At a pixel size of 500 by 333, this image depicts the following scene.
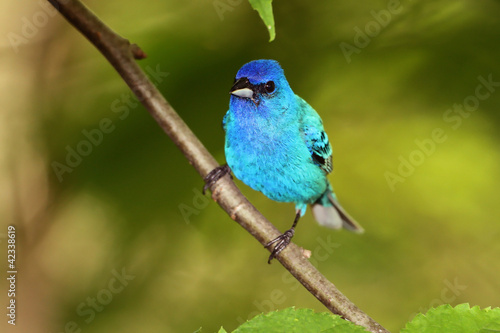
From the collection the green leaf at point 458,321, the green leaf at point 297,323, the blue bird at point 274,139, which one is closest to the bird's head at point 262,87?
the blue bird at point 274,139

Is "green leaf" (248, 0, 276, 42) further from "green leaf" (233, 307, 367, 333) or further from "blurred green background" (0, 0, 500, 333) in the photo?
"blurred green background" (0, 0, 500, 333)

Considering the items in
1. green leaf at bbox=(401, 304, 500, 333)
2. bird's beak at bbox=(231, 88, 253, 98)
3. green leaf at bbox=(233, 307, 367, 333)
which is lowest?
green leaf at bbox=(401, 304, 500, 333)

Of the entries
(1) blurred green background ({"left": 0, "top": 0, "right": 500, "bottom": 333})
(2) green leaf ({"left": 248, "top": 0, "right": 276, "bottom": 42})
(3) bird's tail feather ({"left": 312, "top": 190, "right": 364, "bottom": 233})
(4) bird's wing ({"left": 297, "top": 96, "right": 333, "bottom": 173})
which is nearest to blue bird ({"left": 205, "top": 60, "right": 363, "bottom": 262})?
(4) bird's wing ({"left": 297, "top": 96, "right": 333, "bottom": 173})

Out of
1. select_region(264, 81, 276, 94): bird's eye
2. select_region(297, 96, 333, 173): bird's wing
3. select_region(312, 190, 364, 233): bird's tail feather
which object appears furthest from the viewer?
select_region(312, 190, 364, 233): bird's tail feather

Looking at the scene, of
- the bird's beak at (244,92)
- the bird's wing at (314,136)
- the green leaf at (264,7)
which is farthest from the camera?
the bird's wing at (314,136)

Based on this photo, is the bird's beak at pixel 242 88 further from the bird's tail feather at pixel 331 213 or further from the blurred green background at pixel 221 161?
the bird's tail feather at pixel 331 213

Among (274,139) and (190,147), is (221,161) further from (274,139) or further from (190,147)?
(190,147)

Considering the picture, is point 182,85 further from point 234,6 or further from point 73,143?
point 73,143
